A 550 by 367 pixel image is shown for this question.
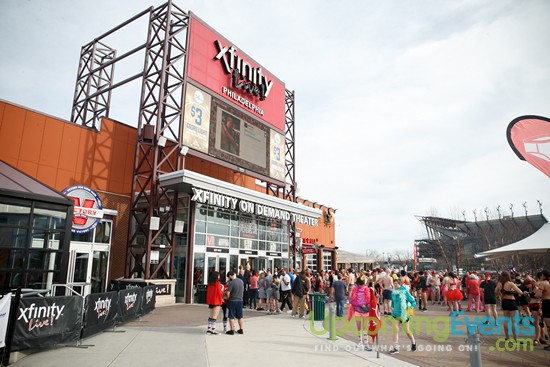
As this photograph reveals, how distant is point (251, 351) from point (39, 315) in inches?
178

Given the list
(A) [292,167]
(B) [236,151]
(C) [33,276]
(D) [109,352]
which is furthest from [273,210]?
(D) [109,352]

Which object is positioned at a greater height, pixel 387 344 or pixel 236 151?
pixel 236 151

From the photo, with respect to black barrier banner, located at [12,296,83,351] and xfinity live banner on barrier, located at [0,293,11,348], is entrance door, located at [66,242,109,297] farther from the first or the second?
xfinity live banner on barrier, located at [0,293,11,348]

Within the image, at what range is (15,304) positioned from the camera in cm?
657

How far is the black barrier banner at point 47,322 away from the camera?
271 inches

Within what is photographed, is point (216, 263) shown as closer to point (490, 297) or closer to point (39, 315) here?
point (39, 315)

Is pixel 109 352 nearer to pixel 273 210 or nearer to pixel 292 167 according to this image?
pixel 273 210

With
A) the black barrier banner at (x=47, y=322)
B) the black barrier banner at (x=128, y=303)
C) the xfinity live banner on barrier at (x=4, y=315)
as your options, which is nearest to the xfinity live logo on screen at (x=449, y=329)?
the black barrier banner at (x=128, y=303)

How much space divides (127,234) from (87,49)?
44.5 ft

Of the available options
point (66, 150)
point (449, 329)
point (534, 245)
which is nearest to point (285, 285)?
point (449, 329)

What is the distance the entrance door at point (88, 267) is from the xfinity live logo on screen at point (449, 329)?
442 inches

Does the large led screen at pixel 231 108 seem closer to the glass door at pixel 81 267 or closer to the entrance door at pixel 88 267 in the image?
the entrance door at pixel 88 267

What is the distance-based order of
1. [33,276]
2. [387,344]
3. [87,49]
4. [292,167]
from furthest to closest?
[292,167], [87,49], [33,276], [387,344]

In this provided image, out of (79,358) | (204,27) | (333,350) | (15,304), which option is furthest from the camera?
(204,27)
